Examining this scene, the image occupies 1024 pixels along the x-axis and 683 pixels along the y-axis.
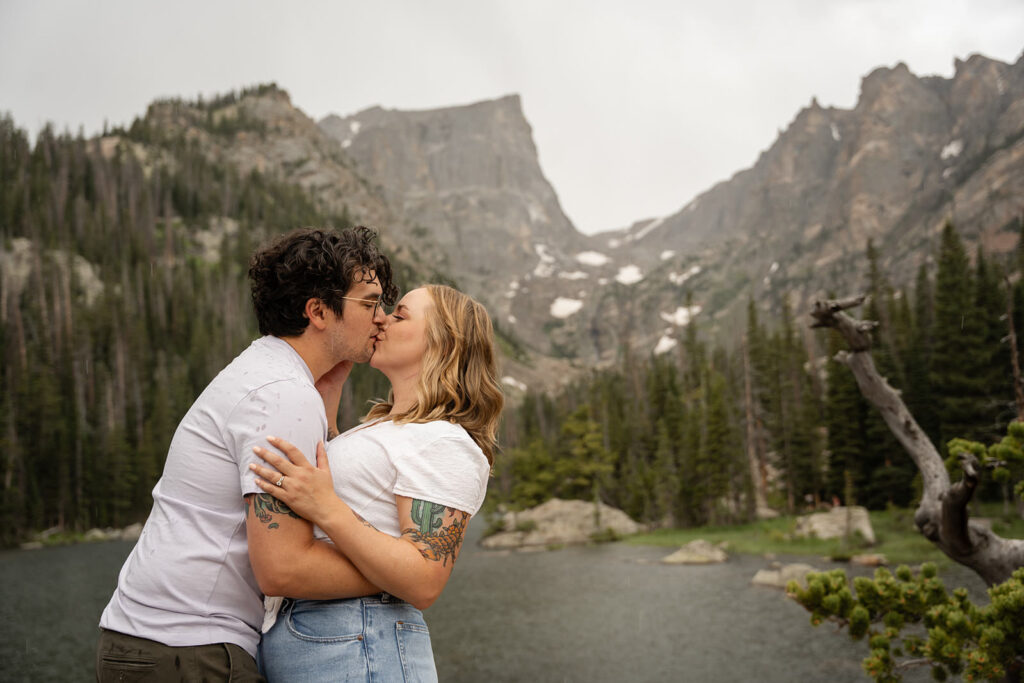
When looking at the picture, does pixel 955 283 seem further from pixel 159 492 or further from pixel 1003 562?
pixel 159 492

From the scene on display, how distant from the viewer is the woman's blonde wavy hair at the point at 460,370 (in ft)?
8.13

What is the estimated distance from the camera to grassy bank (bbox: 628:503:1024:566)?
27.3 meters

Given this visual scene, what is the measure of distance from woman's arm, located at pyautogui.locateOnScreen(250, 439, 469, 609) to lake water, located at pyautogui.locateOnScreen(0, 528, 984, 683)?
1644cm

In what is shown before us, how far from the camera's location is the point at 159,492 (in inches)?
85.3

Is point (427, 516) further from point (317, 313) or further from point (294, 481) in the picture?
point (317, 313)

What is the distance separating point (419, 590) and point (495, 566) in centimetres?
3461

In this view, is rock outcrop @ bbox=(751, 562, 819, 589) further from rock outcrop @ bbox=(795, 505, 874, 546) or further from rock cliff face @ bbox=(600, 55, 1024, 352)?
rock cliff face @ bbox=(600, 55, 1024, 352)

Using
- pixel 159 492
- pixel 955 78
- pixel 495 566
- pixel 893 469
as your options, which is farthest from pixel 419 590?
pixel 955 78

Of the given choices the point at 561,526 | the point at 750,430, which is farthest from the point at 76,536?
the point at 750,430

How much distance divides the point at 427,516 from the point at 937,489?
536cm

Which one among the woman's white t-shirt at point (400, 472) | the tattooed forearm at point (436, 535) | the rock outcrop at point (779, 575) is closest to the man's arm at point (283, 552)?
the woman's white t-shirt at point (400, 472)

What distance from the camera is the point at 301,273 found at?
2.30 m

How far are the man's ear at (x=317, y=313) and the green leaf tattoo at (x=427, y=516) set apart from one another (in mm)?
693

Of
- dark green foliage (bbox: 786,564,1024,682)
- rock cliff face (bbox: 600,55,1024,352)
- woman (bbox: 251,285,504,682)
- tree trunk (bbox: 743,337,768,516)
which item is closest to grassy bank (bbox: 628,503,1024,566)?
tree trunk (bbox: 743,337,768,516)
